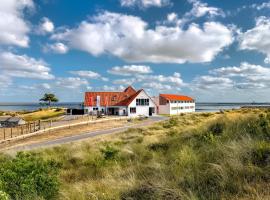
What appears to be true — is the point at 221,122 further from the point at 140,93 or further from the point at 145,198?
the point at 140,93

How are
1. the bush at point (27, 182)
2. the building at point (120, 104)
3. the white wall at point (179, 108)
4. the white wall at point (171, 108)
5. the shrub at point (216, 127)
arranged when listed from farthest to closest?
the white wall at point (179, 108)
the white wall at point (171, 108)
the building at point (120, 104)
the shrub at point (216, 127)
the bush at point (27, 182)

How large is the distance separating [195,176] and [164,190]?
3.93 ft

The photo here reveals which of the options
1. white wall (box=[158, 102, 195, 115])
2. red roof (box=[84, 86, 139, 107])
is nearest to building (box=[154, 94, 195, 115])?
white wall (box=[158, 102, 195, 115])

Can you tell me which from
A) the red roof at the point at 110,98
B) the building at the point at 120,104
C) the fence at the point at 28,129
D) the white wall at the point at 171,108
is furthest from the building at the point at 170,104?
the fence at the point at 28,129

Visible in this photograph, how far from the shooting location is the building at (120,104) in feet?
241

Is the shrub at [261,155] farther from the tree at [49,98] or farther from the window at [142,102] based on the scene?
the tree at [49,98]

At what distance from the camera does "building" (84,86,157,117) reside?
7331cm

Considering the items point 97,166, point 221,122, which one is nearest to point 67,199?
point 97,166

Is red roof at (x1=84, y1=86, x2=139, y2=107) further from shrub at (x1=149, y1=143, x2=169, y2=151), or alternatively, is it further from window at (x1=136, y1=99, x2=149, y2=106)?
shrub at (x1=149, y1=143, x2=169, y2=151)

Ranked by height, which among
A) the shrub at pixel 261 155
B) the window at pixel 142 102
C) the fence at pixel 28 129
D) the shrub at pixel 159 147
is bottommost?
the fence at pixel 28 129

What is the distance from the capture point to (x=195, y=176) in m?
6.04

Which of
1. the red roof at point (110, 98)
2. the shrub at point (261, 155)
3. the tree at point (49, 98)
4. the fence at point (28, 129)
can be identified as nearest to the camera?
the shrub at point (261, 155)

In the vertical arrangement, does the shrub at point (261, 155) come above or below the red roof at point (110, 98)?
below

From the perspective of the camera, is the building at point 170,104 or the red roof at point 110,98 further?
the building at point 170,104
